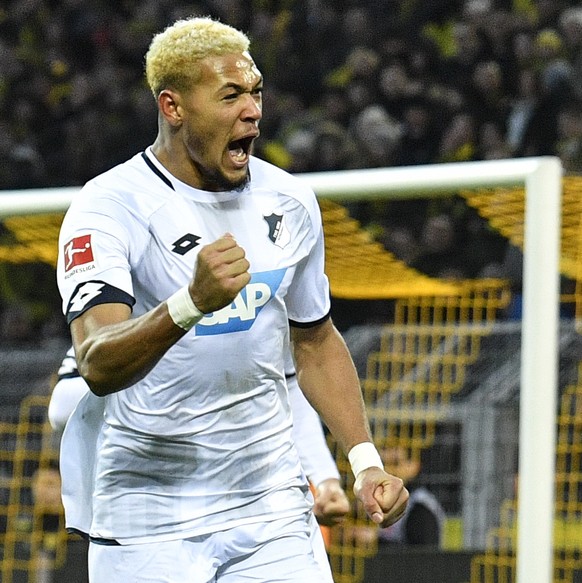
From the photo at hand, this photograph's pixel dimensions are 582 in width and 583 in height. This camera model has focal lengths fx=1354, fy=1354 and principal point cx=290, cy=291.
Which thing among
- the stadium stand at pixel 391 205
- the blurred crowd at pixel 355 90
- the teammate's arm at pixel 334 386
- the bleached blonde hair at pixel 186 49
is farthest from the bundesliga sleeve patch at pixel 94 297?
the blurred crowd at pixel 355 90

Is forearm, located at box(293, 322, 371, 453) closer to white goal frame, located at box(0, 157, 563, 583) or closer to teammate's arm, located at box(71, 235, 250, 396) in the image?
teammate's arm, located at box(71, 235, 250, 396)

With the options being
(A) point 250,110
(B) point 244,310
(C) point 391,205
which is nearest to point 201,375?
(B) point 244,310

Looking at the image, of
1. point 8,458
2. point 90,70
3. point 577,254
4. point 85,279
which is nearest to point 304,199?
point 85,279

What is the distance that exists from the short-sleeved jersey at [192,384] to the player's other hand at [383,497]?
156mm

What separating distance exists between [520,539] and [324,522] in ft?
3.88

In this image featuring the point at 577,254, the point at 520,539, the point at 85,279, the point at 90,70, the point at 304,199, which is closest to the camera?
the point at 85,279

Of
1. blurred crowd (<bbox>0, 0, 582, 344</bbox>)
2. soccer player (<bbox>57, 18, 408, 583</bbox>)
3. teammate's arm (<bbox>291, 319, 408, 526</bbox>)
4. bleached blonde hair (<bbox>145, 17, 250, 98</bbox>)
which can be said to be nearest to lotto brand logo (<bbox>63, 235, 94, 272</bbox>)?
soccer player (<bbox>57, 18, 408, 583</bbox>)

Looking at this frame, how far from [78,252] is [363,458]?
0.72m

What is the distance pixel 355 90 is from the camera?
919 centimetres

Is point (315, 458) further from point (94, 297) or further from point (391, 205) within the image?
point (391, 205)

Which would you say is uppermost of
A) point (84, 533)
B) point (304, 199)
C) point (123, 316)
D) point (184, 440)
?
point (304, 199)

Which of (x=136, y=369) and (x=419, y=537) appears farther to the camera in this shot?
(x=419, y=537)

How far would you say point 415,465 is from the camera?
6.16 m

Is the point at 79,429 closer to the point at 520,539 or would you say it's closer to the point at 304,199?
the point at 304,199
